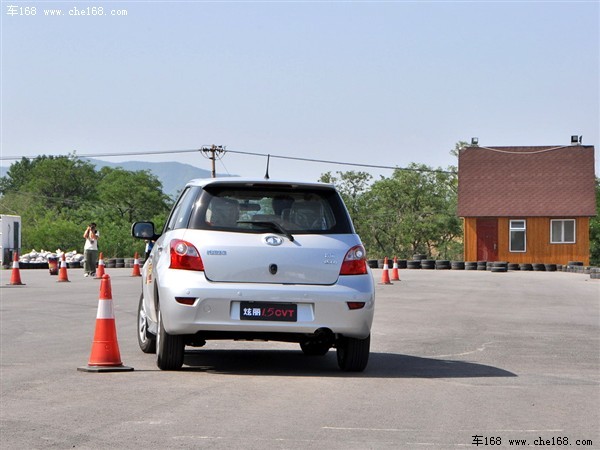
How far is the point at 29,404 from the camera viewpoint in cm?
846

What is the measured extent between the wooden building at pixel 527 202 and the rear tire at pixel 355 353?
55.1m

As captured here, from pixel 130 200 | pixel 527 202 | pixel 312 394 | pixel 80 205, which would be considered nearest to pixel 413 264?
pixel 527 202

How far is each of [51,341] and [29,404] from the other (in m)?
Answer: 5.86

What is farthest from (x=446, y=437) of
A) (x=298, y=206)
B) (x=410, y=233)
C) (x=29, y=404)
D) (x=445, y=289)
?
(x=410, y=233)

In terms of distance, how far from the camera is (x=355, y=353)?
10750 mm

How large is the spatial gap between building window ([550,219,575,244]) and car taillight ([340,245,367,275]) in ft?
184

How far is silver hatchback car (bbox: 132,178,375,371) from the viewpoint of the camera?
1022 centimetres

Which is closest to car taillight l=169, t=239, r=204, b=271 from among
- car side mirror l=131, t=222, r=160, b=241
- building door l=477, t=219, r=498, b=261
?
car side mirror l=131, t=222, r=160, b=241

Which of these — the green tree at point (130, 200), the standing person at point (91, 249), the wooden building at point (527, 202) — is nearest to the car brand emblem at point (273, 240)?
the standing person at point (91, 249)

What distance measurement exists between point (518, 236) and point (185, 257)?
5702 centimetres

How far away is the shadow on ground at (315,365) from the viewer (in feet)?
35.2

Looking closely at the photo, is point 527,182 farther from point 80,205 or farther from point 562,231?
point 80,205

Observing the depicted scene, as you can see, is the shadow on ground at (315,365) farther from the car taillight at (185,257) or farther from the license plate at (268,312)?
the car taillight at (185,257)

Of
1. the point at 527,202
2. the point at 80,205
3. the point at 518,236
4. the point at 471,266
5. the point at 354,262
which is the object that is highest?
the point at 80,205
